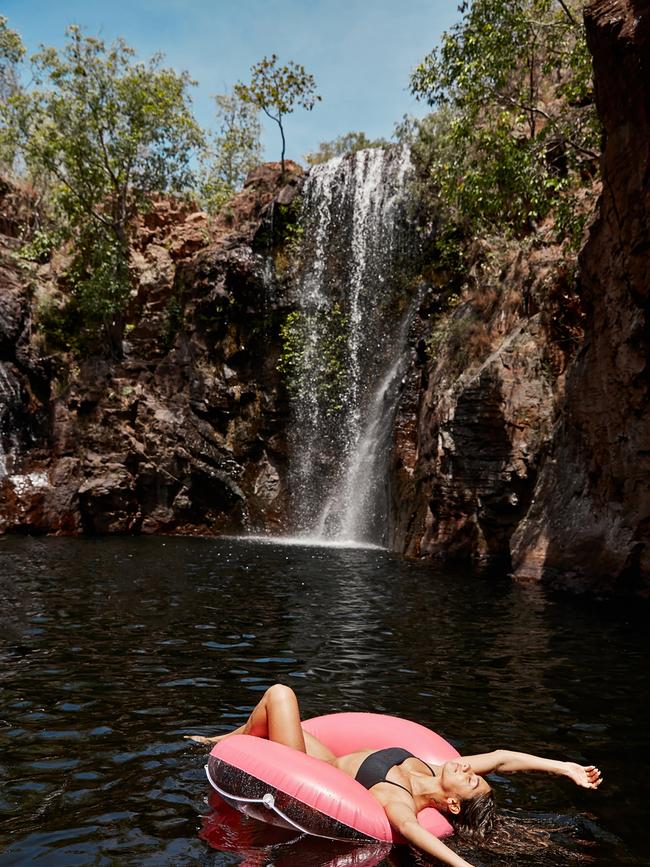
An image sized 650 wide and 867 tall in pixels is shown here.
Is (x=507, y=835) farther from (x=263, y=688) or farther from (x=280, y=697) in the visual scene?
(x=263, y=688)

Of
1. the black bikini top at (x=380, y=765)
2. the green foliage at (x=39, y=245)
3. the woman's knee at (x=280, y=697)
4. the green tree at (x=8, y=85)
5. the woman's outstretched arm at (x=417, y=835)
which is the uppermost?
the green tree at (x=8, y=85)

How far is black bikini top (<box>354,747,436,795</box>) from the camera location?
4625 mm

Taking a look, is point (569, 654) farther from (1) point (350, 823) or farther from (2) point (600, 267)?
(2) point (600, 267)

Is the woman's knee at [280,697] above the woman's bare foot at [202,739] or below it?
above

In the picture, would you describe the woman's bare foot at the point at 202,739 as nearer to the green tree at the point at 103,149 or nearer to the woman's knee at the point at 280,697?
the woman's knee at the point at 280,697

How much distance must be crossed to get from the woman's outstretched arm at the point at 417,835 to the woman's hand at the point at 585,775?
1.11m

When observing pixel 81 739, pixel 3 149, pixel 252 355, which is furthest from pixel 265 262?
pixel 81 739

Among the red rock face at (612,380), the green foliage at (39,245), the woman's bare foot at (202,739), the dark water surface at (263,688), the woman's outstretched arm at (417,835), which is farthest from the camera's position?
the green foliage at (39,245)

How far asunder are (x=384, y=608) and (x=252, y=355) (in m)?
18.2

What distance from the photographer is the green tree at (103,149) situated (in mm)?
27250

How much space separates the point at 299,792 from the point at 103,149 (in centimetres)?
2865

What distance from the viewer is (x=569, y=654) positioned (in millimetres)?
8977

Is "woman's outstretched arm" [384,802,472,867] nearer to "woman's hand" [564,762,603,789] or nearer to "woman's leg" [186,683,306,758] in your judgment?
"woman's leg" [186,683,306,758]

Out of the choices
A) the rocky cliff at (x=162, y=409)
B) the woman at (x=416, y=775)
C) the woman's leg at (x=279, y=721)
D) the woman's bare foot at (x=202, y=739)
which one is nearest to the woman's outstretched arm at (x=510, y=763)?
the woman at (x=416, y=775)
